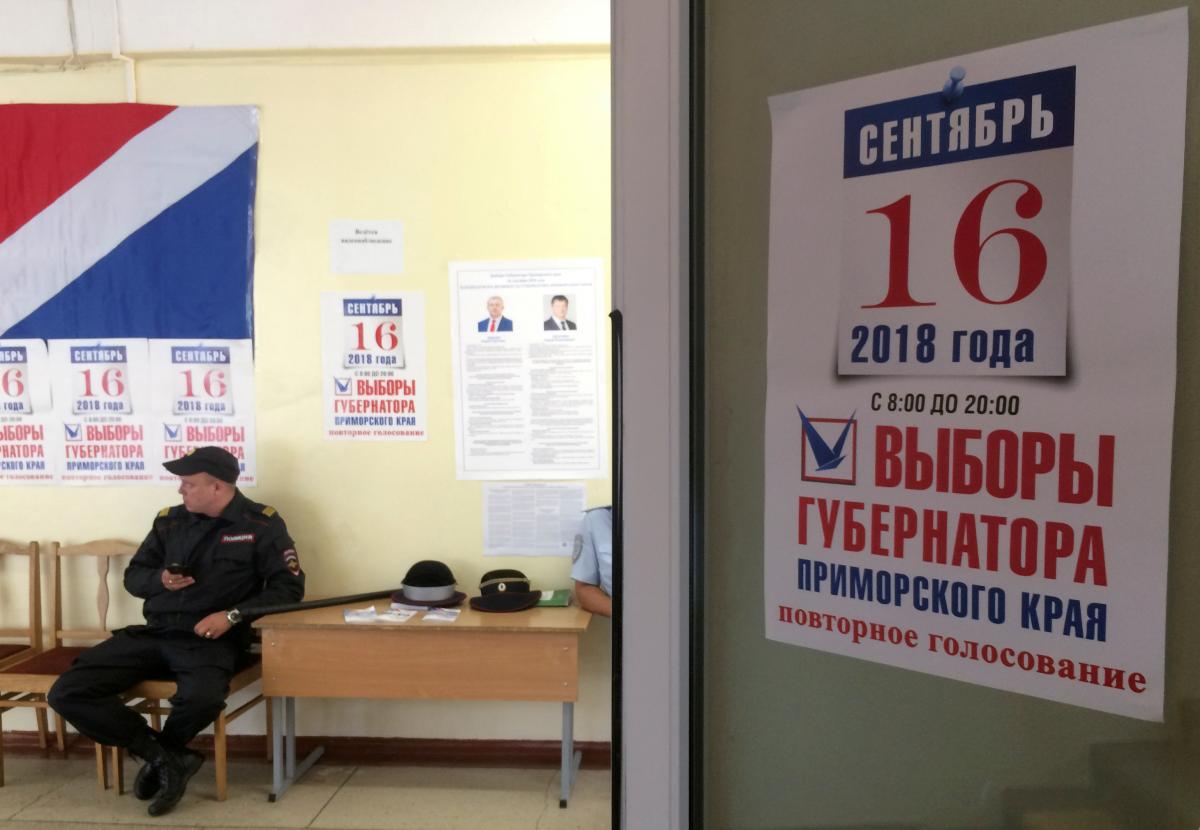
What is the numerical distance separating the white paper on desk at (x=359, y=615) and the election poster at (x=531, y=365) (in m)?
0.69

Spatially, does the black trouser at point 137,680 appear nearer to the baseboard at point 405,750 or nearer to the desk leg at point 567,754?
the baseboard at point 405,750

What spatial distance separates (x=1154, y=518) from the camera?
56 cm

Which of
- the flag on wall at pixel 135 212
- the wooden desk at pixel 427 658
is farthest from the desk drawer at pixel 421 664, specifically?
the flag on wall at pixel 135 212

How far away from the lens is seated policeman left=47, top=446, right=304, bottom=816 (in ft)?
9.96

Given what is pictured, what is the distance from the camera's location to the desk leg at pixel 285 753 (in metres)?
3.15

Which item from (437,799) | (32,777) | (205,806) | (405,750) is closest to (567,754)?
(437,799)

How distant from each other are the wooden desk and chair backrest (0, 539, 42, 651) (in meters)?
1.14

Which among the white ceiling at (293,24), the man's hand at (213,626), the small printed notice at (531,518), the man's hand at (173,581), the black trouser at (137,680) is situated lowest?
the black trouser at (137,680)

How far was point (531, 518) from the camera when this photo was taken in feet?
11.2

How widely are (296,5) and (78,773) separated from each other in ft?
10.5

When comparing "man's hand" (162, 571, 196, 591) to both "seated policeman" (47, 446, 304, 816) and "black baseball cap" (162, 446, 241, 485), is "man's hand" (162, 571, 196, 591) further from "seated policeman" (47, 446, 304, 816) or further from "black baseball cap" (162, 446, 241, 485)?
"black baseball cap" (162, 446, 241, 485)

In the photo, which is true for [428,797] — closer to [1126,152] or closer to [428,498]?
[428,498]

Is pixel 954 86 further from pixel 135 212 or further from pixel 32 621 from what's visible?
pixel 32 621

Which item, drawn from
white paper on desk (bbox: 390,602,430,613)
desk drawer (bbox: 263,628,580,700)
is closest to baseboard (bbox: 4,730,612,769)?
desk drawer (bbox: 263,628,580,700)
